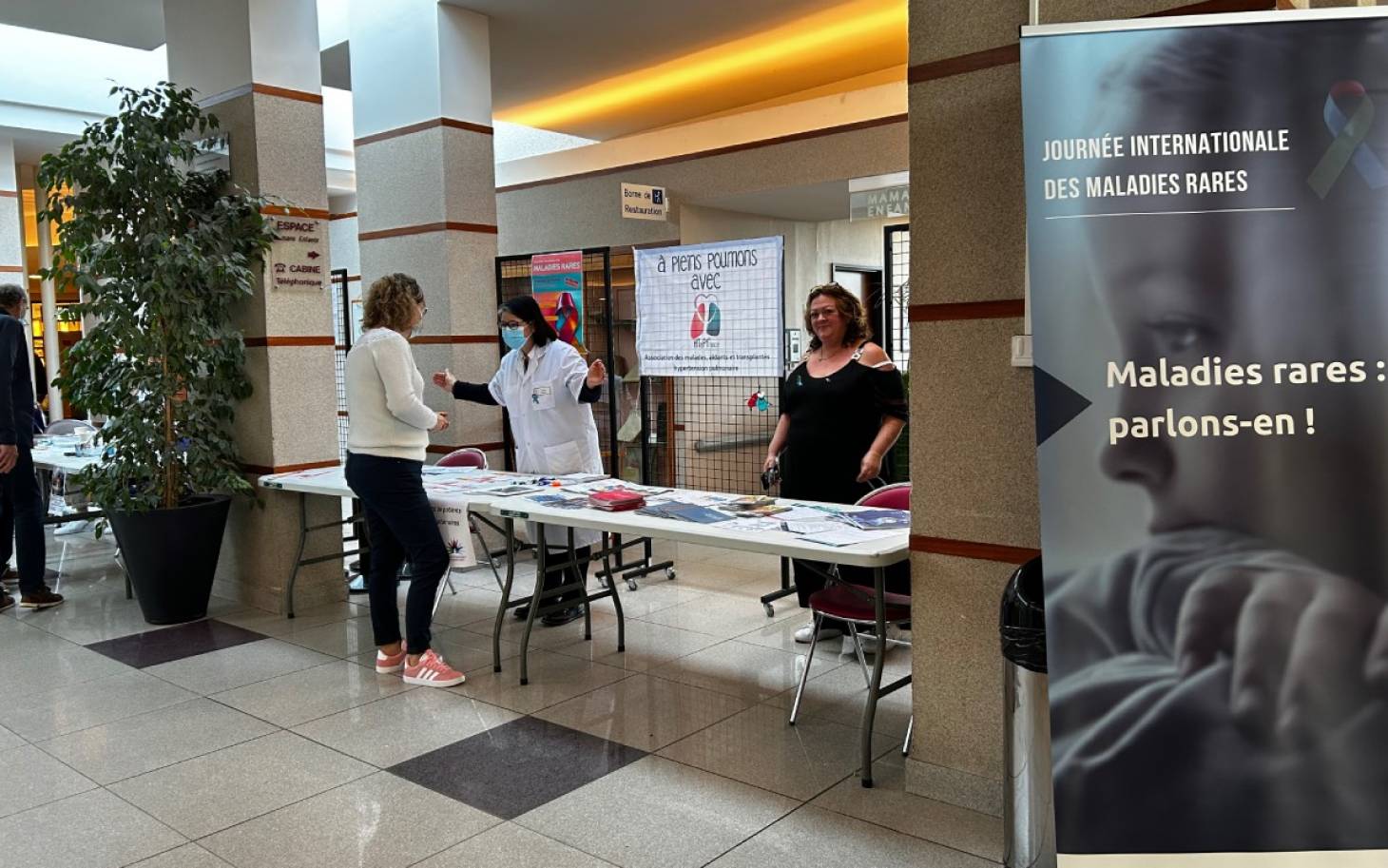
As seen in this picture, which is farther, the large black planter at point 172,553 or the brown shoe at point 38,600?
the brown shoe at point 38,600

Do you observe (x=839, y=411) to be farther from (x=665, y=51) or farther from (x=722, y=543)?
(x=665, y=51)

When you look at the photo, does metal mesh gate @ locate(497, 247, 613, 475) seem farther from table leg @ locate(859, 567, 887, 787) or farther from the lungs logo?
table leg @ locate(859, 567, 887, 787)

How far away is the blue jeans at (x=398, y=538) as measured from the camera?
4.20m

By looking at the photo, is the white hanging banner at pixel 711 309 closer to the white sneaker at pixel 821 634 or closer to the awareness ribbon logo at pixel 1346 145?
the white sneaker at pixel 821 634

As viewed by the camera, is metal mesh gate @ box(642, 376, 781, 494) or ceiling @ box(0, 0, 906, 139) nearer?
ceiling @ box(0, 0, 906, 139)

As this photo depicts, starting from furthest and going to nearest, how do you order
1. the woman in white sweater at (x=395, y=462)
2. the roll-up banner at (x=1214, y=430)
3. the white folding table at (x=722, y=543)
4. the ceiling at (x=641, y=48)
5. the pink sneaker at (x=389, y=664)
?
the ceiling at (x=641, y=48), the pink sneaker at (x=389, y=664), the woman in white sweater at (x=395, y=462), the white folding table at (x=722, y=543), the roll-up banner at (x=1214, y=430)

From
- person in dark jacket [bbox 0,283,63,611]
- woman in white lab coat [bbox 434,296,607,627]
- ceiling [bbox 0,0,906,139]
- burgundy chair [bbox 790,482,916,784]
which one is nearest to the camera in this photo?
burgundy chair [bbox 790,482,916,784]

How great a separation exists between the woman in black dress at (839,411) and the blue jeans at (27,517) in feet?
14.0

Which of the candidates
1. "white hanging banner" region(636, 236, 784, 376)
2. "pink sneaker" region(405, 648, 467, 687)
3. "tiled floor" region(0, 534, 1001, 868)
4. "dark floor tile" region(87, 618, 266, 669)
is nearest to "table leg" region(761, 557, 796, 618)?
"tiled floor" region(0, 534, 1001, 868)

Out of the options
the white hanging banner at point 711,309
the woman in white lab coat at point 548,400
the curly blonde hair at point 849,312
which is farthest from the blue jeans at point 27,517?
the curly blonde hair at point 849,312

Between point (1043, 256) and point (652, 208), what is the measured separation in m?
6.80

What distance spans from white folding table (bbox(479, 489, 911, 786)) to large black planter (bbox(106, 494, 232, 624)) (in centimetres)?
179

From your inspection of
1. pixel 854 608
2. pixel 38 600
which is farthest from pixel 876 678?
pixel 38 600

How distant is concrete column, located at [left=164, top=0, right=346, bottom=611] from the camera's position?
5422mm
